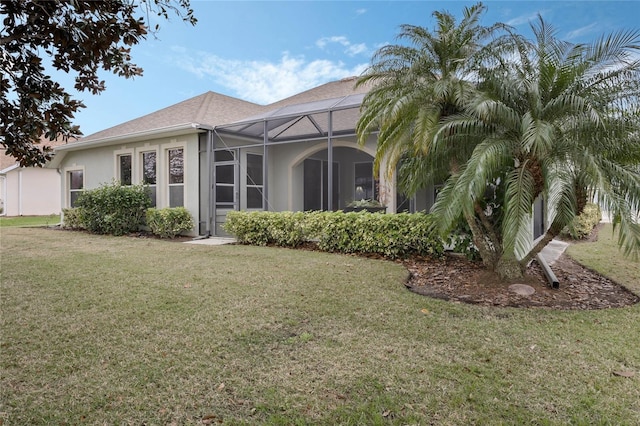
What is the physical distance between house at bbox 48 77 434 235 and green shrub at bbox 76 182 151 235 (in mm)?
579

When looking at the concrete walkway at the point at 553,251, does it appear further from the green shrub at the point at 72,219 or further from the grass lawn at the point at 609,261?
the green shrub at the point at 72,219

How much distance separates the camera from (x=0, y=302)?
5082mm

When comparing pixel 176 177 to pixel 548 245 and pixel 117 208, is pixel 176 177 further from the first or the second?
Answer: pixel 548 245

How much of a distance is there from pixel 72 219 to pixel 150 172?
4130 millimetres

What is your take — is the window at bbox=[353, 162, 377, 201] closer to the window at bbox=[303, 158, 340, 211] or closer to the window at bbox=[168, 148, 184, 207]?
the window at bbox=[303, 158, 340, 211]

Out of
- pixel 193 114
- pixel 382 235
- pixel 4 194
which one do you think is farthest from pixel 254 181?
pixel 4 194

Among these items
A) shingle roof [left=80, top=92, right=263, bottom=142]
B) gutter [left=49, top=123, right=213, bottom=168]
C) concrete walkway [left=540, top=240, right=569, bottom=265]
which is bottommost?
concrete walkway [left=540, top=240, right=569, bottom=265]

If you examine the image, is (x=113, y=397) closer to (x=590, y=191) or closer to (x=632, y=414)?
(x=632, y=414)

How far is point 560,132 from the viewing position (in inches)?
205

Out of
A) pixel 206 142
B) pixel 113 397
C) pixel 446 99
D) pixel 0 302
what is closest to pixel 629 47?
pixel 446 99

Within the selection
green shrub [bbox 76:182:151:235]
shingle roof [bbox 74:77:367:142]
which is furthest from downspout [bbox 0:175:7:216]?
green shrub [bbox 76:182:151:235]

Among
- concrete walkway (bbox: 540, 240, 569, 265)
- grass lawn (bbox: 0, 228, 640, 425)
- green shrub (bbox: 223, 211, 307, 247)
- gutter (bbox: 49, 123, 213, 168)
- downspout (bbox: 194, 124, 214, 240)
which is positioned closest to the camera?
grass lawn (bbox: 0, 228, 640, 425)

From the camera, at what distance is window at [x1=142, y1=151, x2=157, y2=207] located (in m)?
13.3

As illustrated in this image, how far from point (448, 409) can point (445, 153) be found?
14.3 feet
